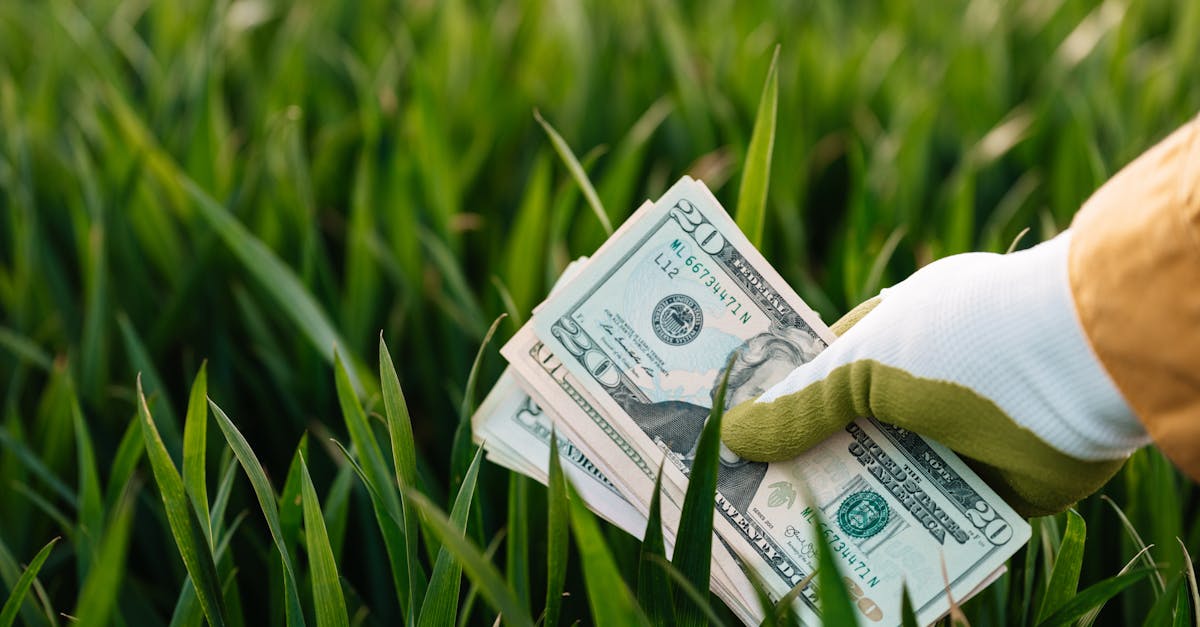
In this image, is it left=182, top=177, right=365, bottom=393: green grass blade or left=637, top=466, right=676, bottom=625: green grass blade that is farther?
left=182, top=177, right=365, bottom=393: green grass blade

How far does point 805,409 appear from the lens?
2.55ft

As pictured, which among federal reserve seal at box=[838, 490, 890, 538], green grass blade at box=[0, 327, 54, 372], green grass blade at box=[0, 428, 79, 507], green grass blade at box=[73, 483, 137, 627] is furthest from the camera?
green grass blade at box=[0, 327, 54, 372]

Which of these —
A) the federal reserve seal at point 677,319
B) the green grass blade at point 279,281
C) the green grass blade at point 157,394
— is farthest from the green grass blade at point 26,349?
the federal reserve seal at point 677,319

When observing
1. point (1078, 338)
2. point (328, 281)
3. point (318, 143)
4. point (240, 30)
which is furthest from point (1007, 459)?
point (240, 30)

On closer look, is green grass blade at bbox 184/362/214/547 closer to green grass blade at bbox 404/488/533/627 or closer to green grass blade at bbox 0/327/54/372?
green grass blade at bbox 404/488/533/627

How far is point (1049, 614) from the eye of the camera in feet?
2.50

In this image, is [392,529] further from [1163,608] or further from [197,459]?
[1163,608]

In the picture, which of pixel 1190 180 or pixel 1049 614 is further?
pixel 1049 614

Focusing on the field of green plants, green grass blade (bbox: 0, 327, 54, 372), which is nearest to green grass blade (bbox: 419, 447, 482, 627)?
the field of green plants

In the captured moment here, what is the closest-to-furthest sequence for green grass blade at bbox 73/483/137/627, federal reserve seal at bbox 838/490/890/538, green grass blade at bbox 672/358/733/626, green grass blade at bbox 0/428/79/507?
1. green grass blade at bbox 73/483/137/627
2. green grass blade at bbox 672/358/733/626
3. federal reserve seal at bbox 838/490/890/538
4. green grass blade at bbox 0/428/79/507

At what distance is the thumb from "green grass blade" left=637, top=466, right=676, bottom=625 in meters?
0.15

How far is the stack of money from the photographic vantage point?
32.3 inches

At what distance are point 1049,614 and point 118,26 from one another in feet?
6.32

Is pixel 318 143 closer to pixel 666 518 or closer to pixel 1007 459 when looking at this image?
pixel 666 518
